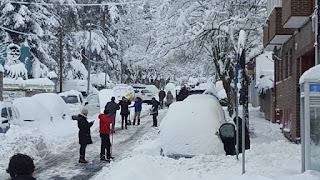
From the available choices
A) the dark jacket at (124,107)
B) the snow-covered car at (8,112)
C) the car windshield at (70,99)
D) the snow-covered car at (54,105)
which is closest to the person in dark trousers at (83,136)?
the snow-covered car at (8,112)

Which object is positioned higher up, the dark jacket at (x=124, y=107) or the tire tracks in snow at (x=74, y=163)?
the dark jacket at (x=124, y=107)

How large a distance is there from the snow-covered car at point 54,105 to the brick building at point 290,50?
10501 millimetres

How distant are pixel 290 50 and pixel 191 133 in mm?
8458

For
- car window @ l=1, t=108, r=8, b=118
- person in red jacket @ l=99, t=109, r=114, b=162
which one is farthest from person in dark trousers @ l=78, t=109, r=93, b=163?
car window @ l=1, t=108, r=8, b=118

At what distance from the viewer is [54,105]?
25.6 m

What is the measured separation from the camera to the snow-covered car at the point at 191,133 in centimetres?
1258

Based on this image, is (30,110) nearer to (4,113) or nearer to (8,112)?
(8,112)

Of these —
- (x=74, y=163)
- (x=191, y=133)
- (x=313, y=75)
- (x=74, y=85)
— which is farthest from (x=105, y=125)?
(x=74, y=85)

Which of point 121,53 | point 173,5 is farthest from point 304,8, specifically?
point 121,53

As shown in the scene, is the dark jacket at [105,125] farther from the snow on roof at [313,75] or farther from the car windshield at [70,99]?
the car windshield at [70,99]

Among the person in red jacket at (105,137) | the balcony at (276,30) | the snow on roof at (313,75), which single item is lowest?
the person in red jacket at (105,137)

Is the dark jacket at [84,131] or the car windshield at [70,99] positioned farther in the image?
the car windshield at [70,99]

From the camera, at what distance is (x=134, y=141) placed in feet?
61.7

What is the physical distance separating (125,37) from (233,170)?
51.7 metres
